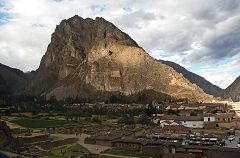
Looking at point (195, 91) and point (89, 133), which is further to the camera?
point (195, 91)

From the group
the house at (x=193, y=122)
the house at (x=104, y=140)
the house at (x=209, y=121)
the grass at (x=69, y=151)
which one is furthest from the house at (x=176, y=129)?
the grass at (x=69, y=151)

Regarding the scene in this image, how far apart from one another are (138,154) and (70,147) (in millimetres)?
12637

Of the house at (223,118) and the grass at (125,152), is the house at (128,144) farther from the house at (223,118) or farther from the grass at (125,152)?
the house at (223,118)

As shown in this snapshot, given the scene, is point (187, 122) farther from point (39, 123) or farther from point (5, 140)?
point (5, 140)

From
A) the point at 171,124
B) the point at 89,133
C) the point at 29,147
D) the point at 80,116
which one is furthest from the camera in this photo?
the point at 80,116

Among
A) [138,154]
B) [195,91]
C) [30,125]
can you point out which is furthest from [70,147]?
[195,91]

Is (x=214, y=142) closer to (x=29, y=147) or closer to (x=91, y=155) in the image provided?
(x=91, y=155)

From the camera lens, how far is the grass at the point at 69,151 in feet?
171

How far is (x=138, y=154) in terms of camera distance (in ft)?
177

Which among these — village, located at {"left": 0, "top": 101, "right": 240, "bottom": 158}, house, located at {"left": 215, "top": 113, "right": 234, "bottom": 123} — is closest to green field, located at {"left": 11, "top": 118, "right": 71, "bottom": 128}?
village, located at {"left": 0, "top": 101, "right": 240, "bottom": 158}

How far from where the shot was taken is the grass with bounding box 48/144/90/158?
171 feet

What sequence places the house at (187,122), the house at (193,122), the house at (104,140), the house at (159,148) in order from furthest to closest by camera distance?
the house at (193,122) → the house at (187,122) → the house at (104,140) → the house at (159,148)

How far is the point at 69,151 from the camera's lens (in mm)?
56000

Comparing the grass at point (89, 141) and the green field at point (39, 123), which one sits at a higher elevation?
the green field at point (39, 123)
